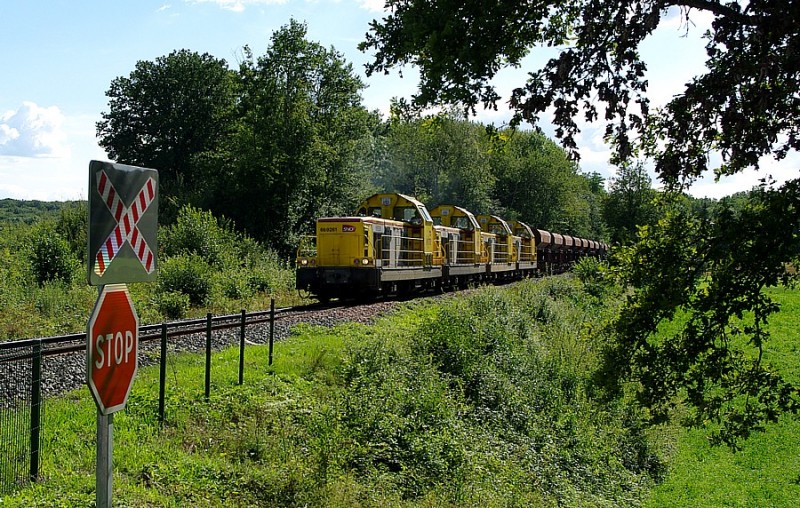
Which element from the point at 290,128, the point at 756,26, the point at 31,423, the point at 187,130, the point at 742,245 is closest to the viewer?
the point at 31,423

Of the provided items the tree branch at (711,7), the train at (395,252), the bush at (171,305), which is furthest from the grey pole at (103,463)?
the train at (395,252)

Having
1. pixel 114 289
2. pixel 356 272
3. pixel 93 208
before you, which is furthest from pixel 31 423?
pixel 356 272

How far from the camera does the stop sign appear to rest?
3.82 metres

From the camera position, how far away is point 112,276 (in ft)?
13.0

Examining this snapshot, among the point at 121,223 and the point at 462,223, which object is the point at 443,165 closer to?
the point at 462,223

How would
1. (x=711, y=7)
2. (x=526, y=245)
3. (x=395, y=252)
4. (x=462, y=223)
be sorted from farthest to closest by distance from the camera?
(x=526, y=245) < (x=462, y=223) < (x=395, y=252) < (x=711, y=7)

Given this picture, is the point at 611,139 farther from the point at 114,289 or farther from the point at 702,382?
the point at 114,289

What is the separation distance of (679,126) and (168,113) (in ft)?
160

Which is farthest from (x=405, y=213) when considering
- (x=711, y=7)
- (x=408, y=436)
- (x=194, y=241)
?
(x=711, y=7)

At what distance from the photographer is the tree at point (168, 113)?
167 ft

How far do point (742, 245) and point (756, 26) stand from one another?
2.38m

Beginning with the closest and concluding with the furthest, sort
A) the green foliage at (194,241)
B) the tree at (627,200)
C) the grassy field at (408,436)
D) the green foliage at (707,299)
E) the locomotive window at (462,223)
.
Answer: the grassy field at (408,436) → the green foliage at (707,299) → the green foliage at (194,241) → the locomotive window at (462,223) → the tree at (627,200)

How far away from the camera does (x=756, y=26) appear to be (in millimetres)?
7016

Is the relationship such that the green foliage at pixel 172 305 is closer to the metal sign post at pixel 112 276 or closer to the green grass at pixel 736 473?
the green grass at pixel 736 473
